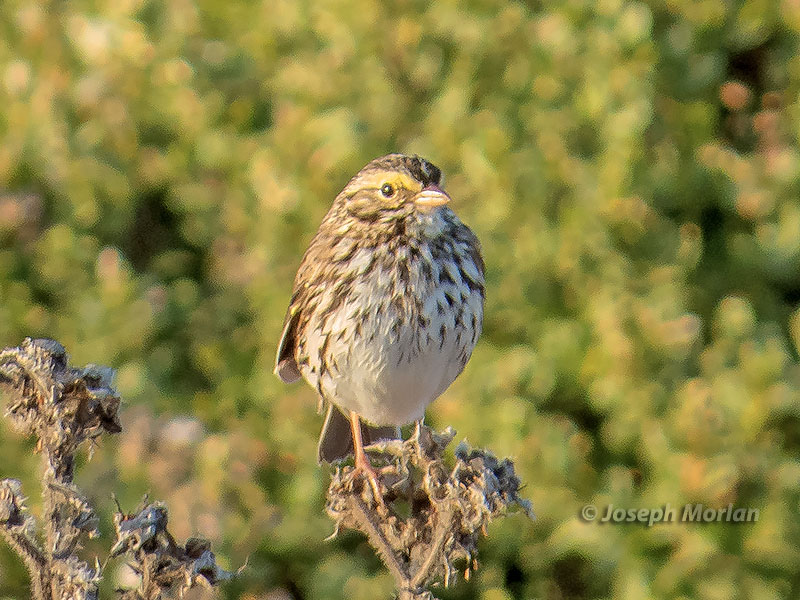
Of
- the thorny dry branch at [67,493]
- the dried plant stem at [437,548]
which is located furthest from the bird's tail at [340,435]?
the thorny dry branch at [67,493]

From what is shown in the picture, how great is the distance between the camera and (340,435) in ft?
12.5

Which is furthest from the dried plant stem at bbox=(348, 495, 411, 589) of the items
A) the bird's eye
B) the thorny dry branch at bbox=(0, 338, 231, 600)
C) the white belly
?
the bird's eye

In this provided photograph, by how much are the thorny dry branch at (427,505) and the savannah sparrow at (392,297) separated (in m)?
0.54

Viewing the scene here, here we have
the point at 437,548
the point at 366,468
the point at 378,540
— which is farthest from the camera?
the point at 366,468

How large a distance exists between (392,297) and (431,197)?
29 centimetres

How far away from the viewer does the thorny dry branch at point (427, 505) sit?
7.51ft

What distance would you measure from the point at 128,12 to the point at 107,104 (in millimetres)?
440

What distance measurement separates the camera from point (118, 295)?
568 cm

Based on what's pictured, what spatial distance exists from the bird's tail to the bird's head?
686 millimetres

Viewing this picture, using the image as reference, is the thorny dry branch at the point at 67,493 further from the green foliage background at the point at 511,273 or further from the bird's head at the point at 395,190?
the green foliage background at the point at 511,273

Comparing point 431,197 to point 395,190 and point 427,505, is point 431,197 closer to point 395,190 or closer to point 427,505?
point 395,190

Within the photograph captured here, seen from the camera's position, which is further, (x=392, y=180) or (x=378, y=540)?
(x=392, y=180)

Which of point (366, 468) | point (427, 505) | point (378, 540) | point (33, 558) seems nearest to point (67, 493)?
point (33, 558)

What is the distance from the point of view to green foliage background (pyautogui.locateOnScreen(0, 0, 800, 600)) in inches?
191
